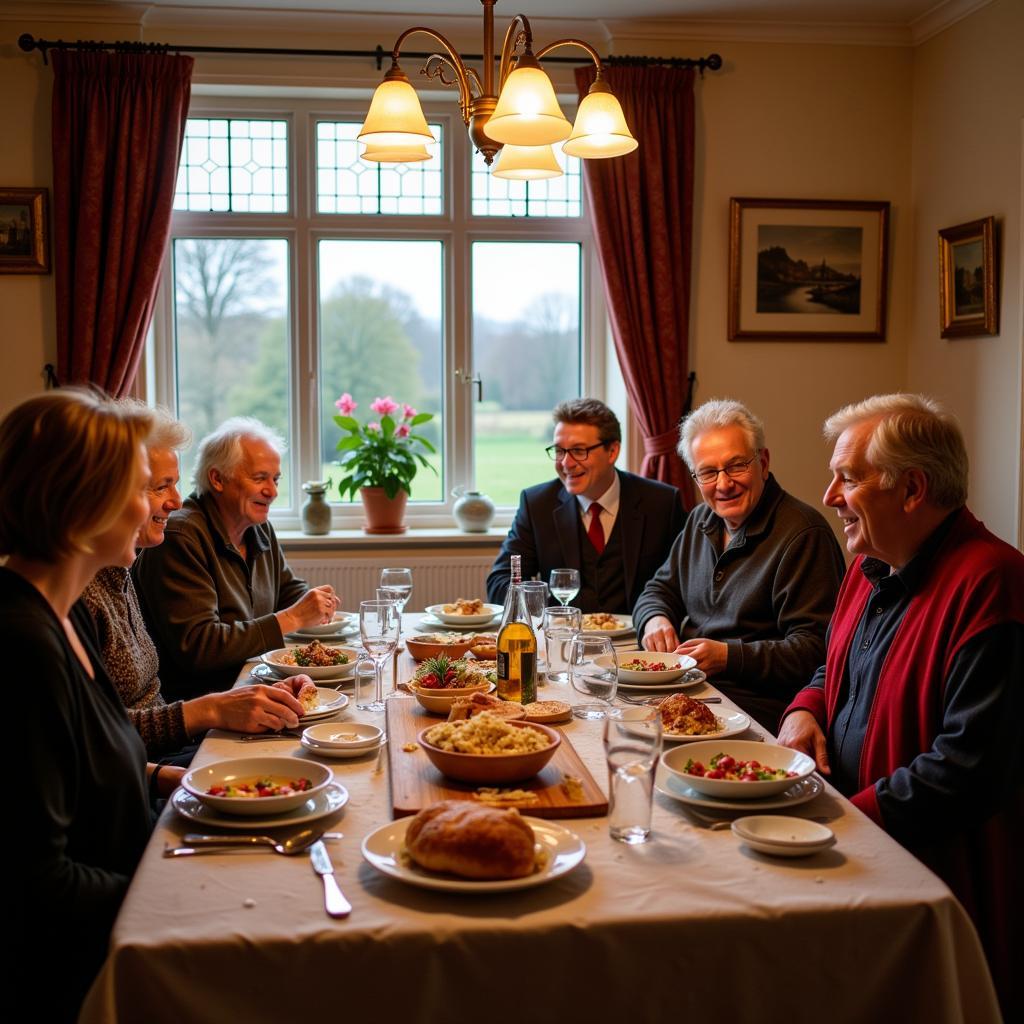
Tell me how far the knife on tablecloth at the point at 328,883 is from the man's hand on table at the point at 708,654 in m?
1.25

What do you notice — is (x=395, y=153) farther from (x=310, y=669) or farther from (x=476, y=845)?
(x=476, y=845)

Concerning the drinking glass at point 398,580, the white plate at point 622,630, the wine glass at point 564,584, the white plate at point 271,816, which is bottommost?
the white plate at point 622,630

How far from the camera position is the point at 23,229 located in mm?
4531

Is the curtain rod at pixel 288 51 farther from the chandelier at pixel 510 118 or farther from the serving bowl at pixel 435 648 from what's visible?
the serving bowl at pixel 435 648

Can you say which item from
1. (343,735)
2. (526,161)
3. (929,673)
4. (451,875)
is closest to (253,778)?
(343,735)

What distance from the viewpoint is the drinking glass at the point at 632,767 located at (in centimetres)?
151

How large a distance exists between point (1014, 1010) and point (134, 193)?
4062mm

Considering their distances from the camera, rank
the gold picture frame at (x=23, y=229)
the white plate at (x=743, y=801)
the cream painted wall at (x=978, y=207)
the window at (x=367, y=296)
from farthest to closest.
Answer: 1. the window at (x=367, y=296)
2. the gold picture frame at (x=23, y=229)
3. the cream painted wall at (x=978, y=207)
4. the white plate at (x=743, y=801)

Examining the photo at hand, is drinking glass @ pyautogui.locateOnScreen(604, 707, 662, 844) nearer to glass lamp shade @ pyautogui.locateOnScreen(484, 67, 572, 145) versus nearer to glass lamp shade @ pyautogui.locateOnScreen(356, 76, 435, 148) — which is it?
glass lamp shade @ pyautogui.locateOnScreen(484, 67, 572, 145)

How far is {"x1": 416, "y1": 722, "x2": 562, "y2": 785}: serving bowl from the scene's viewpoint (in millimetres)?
1678

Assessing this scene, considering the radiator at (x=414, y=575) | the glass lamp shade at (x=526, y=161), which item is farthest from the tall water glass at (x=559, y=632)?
the radiator at (x=414, y=575)

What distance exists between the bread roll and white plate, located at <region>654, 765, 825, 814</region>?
1.01 feet

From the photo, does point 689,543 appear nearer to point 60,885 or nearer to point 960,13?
point 60,885

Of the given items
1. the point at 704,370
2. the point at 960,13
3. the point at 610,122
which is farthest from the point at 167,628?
the point at 960,13
